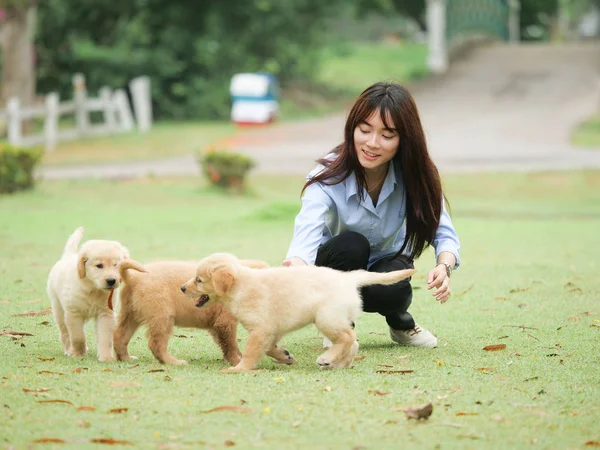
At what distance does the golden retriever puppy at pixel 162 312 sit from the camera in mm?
5191

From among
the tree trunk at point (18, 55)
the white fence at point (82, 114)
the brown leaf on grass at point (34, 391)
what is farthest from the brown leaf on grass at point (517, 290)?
the tree trunk at point (18, 55)

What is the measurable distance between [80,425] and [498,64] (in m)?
29.0

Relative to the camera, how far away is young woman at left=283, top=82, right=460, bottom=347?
5.36 meters

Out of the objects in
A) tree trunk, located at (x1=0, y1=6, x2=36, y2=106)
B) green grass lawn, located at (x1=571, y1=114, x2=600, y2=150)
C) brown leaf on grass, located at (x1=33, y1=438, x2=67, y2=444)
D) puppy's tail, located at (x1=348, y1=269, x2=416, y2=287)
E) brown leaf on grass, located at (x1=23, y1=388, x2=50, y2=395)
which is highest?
tree trunk, located at (x1=0, y1=6, x2=36, y2=106)

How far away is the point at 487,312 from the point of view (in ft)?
23.0

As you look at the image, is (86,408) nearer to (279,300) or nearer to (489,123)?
(279,300)

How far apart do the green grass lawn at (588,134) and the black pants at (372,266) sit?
16562mm

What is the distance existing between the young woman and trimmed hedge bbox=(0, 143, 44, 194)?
972 cm

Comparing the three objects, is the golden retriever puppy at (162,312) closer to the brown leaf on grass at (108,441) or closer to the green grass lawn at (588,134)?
the brown leaf on grass at (108,441)

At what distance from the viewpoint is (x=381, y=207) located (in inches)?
223

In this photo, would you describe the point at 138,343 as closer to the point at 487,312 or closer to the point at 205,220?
the point at 487,312

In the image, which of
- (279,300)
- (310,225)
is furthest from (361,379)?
(310,225)

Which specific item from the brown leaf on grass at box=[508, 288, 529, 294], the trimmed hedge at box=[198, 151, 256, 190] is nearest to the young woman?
the brown leaf on grass at box=[508, 288, 529, 294]

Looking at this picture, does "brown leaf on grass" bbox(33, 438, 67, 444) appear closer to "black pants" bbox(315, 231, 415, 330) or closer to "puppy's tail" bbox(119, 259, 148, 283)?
"puppy's tail" bbox(119, 259, 148, 283)
